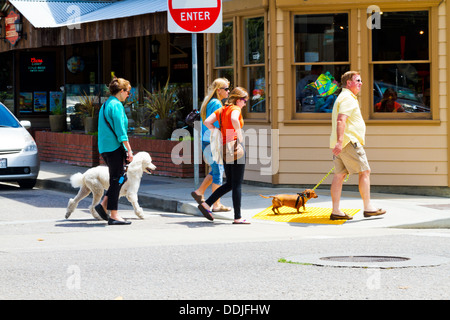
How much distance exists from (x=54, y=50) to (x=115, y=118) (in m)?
16.4

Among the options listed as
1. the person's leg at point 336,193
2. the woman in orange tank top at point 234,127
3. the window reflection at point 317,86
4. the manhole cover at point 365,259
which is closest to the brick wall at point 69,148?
the window reflection at point 317,86

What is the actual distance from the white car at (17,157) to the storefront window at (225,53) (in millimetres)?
3830

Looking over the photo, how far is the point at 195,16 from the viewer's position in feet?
41.8

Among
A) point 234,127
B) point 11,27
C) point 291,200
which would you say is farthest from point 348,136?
point 11,27

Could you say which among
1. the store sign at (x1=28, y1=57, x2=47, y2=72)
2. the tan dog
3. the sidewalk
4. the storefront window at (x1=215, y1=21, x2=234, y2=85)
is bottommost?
the sidewalk

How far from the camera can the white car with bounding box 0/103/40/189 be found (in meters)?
16.0

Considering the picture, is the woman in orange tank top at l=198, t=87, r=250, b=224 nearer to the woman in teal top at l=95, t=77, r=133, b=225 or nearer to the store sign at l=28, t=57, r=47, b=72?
the woman in teal top at l=95, t=77, r=133, b=225

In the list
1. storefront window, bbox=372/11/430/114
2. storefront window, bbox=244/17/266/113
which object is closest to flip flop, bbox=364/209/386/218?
storefront window, bbox=372/11/430/114

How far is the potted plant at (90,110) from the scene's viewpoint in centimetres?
2031

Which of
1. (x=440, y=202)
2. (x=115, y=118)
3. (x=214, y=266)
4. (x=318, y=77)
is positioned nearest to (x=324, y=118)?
(x=318, y=77)

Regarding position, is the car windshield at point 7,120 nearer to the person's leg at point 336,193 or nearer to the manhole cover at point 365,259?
the person's leg at point 336,193

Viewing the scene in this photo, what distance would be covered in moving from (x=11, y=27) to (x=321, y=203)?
14.1 m

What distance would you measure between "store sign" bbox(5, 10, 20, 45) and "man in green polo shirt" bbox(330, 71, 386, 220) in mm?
14397

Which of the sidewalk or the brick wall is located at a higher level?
the brick wall
